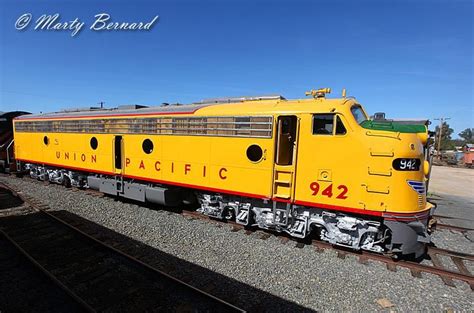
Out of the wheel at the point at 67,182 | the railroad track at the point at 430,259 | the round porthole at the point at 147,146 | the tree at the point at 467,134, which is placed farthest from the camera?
the tree at the point at 467,134

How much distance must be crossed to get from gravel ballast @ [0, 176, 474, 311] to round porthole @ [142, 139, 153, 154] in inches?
93.9

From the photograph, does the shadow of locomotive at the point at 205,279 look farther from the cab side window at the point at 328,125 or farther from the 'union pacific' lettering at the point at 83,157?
the 'union pacific' lettering at the point at 83,157

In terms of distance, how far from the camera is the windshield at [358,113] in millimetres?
6258

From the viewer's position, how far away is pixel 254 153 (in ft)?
23.6

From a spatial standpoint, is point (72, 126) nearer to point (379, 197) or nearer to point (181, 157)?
point (181, 157)

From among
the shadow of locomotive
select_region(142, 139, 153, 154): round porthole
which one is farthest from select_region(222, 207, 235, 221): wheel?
select_region(142, 139, 153, 154): round porthole

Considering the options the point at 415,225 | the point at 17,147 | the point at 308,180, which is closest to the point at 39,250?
the point at 308,180

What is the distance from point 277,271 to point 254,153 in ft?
9.64

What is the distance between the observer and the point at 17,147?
16.1 meters

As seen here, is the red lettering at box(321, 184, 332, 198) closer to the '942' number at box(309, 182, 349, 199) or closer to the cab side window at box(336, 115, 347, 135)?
the '942' number at box(309, 182, 349, 199)

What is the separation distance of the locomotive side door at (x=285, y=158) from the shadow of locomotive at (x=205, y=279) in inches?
Result: 99.0

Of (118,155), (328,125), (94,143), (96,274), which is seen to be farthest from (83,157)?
(328,125)

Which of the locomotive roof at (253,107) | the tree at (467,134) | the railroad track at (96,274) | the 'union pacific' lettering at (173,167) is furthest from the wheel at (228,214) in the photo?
the tree at (467,134)

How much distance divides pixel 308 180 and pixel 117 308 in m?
4.61
